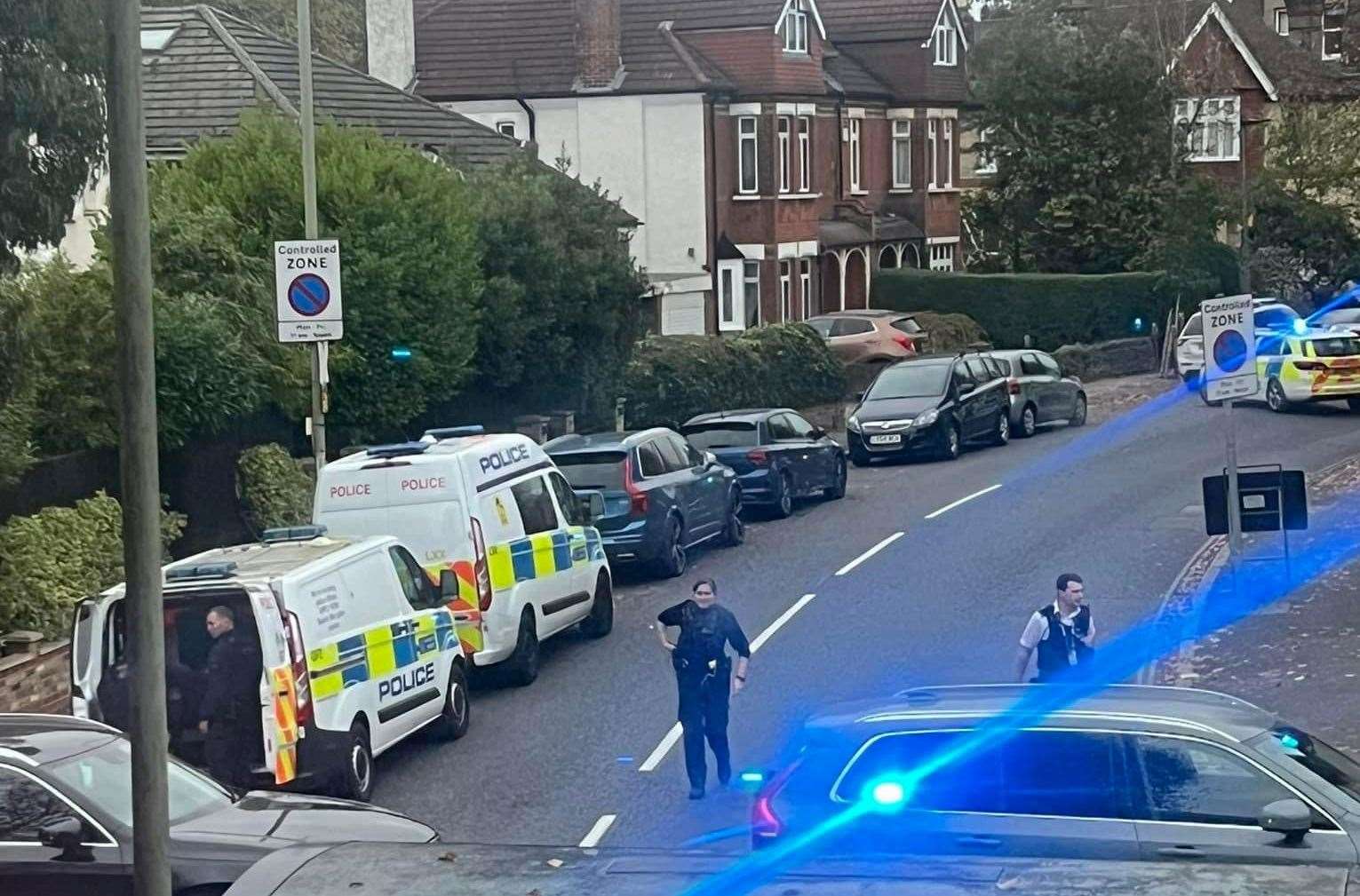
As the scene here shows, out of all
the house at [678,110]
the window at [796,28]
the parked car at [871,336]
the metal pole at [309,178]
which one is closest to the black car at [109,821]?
the metal pole at [309,178]

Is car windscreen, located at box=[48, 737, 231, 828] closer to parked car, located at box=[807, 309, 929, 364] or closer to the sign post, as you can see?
the sign post

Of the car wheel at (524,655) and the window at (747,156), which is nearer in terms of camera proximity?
the car wheel at (524,655)

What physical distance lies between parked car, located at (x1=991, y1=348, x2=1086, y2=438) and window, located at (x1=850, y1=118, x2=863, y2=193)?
17.4 m

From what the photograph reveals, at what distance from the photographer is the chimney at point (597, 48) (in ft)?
152

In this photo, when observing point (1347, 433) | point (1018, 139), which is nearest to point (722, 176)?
point (1018, 139)

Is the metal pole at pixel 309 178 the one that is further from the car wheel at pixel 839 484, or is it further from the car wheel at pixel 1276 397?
the car wheel at pixel 1276 397

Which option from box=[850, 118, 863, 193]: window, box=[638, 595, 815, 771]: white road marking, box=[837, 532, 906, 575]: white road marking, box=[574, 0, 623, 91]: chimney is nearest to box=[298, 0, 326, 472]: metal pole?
box=[638, 595, 815, 771]: white road marking

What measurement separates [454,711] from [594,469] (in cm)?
673

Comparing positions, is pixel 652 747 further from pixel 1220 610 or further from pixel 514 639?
pixel 1220 610

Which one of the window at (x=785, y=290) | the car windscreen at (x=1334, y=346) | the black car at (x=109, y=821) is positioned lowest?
the black car at (x=109, y=821)

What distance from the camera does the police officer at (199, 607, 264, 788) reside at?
1320cm

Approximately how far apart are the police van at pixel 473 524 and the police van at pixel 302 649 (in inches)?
72.0

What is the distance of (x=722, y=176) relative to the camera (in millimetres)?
47031

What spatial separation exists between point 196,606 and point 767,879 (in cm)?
850
